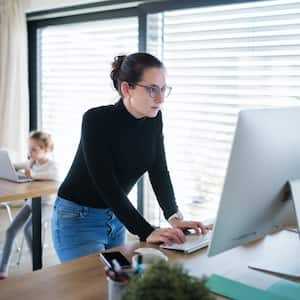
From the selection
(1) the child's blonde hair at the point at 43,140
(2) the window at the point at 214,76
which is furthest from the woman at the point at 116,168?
(1) the child's blonde hair at the point at 43,140

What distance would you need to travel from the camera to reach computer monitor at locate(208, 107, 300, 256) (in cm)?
118

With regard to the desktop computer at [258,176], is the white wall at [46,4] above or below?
above

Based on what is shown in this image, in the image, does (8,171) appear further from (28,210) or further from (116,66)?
(116,66)

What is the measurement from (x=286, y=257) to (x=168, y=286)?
0.90 meters

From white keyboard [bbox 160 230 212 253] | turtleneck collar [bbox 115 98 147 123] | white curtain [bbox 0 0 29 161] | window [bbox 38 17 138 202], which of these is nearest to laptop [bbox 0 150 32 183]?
window [bbox 38 17 138 202]

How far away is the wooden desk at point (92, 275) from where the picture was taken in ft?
4.19

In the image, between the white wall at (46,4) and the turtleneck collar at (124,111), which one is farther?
the white wall at (46,4)

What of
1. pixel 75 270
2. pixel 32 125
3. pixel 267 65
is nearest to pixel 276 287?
pixel 75 270

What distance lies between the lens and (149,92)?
69.9 inches

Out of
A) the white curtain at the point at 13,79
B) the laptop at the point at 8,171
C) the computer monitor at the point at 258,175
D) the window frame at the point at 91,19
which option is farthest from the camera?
the white curtain at the point at 13,79

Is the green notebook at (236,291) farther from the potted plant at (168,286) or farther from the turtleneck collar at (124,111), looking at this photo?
the turtleneck collar at (124,111)

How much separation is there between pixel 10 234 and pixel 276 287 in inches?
97.8

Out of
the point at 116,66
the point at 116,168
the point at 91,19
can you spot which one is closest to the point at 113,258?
the point at 116,168

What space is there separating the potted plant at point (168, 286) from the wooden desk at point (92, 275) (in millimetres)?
462
